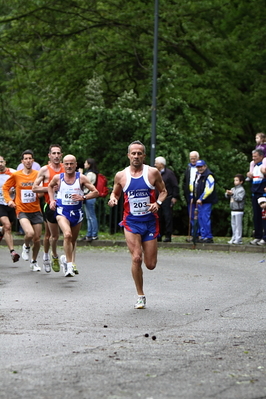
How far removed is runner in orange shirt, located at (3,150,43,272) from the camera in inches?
609

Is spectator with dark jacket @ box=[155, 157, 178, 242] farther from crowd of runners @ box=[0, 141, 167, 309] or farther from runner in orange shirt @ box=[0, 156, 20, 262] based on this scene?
crowd of runners @ box=[0, 141, 167, 309]

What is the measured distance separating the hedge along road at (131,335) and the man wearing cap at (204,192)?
5.36 metres

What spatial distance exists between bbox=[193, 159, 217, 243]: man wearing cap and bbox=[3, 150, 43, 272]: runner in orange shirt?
554 centimetres

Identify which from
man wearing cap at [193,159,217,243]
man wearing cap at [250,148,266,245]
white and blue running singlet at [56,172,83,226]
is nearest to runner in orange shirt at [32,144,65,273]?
white and blue running singlet at [56,172,83,226]

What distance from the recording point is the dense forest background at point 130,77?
88.0 ft

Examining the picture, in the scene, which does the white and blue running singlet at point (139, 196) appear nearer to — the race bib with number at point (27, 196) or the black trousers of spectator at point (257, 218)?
the race bib with number at point (27, 196)

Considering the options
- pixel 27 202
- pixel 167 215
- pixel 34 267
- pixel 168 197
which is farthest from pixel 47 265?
pixel 167 215

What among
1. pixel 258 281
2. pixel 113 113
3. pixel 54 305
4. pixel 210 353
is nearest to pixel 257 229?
pixel 258 281

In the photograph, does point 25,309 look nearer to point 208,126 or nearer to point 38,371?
point 38,371

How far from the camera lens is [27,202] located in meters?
15.6

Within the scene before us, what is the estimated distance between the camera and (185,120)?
90.5 ft

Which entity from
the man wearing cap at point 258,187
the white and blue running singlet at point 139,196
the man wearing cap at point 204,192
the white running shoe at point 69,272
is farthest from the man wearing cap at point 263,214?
the white and blue running singlet at point 139,196

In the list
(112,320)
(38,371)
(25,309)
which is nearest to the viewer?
(38,371)

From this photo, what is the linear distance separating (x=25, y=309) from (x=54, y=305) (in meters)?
0.51
